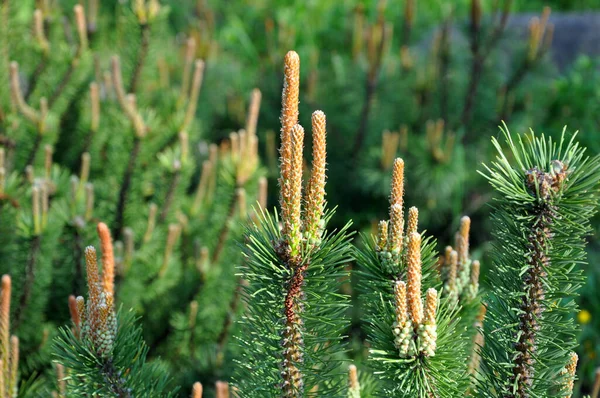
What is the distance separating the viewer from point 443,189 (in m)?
3.03

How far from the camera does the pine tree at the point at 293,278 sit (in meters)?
0.93

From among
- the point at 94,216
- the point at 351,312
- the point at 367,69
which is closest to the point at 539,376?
the point at 94,216

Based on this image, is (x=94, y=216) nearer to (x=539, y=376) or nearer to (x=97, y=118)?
(x=97, y=118)

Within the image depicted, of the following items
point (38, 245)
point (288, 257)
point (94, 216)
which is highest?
point (94, 216)

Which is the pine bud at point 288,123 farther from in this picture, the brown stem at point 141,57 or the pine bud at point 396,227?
the brown stem at point 141,57

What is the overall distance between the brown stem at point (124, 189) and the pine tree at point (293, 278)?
1.30 meters

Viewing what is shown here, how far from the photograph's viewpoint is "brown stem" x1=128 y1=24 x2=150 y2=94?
7.88ft

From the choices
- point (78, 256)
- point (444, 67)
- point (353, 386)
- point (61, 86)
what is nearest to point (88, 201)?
point (78, 256)

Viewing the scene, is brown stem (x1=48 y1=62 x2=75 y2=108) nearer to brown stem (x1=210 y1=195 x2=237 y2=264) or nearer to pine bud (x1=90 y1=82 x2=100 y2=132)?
pine bud (x1=90 y1=82 x2=100 y2=132)

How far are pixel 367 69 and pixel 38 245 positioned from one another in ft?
6.25

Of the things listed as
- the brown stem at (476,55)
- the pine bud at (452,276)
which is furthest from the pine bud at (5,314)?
the brown stem at (476,55)

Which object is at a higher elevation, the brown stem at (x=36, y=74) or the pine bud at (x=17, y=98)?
the brown stem at (x=36, y=74)

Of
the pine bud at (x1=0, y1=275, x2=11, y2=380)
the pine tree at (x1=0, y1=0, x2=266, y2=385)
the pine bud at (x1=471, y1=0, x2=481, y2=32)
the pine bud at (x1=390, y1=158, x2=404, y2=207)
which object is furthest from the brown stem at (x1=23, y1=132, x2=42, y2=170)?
the pine bud at (x1=471, y1=0, x2=481, y2=32)

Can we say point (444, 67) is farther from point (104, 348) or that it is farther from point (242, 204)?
point (104, 348)
